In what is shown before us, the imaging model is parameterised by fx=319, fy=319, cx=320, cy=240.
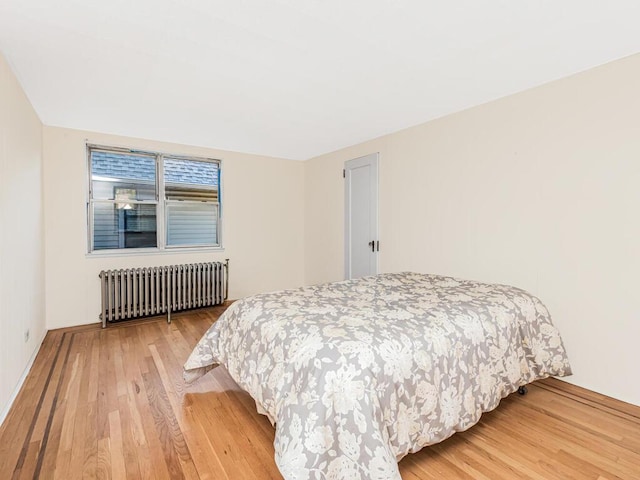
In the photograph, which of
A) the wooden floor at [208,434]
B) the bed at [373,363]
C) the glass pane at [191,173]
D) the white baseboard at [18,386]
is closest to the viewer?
the bed at [373,363]

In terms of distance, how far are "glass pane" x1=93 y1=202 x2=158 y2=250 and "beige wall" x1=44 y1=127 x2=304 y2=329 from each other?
0.16 meters

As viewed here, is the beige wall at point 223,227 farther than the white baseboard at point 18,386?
Yes

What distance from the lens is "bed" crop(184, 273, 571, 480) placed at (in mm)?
1253

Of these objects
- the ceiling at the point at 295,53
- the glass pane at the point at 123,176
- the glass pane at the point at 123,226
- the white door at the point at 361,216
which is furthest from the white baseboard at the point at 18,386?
the white door at the point at 361,216

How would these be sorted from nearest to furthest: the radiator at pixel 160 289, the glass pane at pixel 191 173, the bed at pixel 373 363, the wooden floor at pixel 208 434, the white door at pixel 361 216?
1. the bed at pixel 373 363
2. the wooden floor at pixel 208 434
3. the radiator at pixel 160 289
4. the white door at pixel 361 216
5. the glass pane at pixel 191 173

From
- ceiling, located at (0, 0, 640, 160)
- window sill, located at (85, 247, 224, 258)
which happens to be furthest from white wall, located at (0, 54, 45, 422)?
window sill, located at (85, 247, 224, 258)

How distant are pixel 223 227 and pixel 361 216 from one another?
1.99m

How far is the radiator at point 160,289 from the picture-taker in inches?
146

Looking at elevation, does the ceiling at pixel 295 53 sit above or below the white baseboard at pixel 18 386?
above

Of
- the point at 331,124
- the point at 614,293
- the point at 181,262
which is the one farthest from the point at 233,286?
the point at 614,293

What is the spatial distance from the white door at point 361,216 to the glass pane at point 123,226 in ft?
8.44

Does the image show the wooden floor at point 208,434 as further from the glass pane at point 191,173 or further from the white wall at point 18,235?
the glass pane at point 191,173

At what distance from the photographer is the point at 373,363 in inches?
53.5

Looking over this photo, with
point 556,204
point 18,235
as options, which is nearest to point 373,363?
point 556,204
